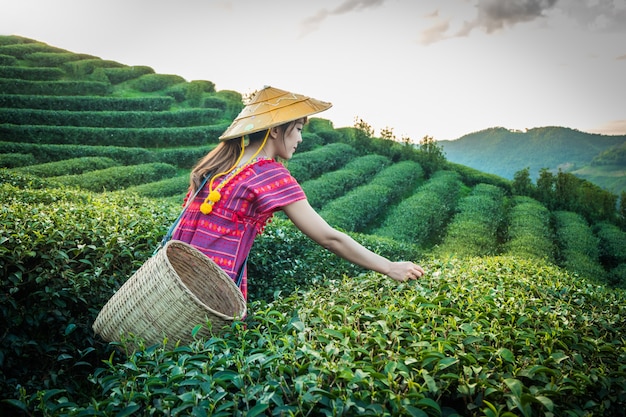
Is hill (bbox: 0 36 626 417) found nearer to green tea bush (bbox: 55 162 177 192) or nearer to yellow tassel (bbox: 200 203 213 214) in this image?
yellow tassel (bbox: 200 203 213 214)

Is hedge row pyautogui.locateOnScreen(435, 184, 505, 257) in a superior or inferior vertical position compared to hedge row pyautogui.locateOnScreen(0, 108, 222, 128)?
inferior

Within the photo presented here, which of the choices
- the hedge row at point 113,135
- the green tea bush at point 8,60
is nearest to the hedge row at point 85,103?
the hedge row at point 113,135

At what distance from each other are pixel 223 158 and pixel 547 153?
10.9 meters

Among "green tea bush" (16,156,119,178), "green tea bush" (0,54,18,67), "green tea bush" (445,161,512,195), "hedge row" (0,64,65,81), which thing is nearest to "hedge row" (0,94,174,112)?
"hedge row" (0,64,65,81)

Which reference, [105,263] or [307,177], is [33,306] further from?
[307,177]

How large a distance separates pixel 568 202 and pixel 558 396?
33.9 ft

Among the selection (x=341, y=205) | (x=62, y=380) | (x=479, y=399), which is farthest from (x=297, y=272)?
(x=341, y=205)

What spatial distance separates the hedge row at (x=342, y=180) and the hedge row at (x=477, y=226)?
8.52 feet

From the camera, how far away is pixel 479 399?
4.12 ft

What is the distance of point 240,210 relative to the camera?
2188mm

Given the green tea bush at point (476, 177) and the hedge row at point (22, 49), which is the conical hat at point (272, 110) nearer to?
the green tea bush at point (476, 177)

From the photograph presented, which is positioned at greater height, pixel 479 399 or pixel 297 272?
pixel 479 399

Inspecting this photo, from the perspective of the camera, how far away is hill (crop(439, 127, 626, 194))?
29.8 feet

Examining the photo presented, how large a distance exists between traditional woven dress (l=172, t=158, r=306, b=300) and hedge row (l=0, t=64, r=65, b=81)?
437 inches
